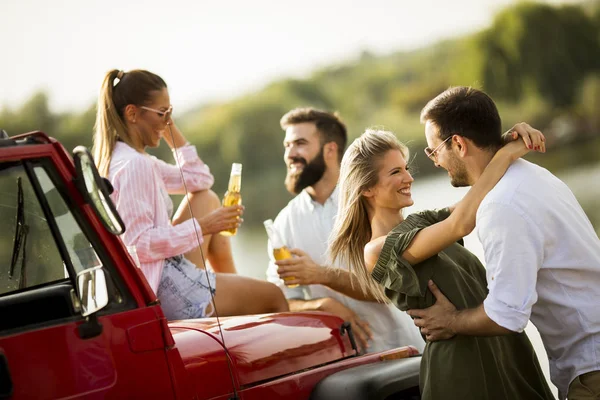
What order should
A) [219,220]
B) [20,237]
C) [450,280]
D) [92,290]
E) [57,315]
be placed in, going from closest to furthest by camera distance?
[92,290], [57,315], [20,237], [450,280], [219,220]

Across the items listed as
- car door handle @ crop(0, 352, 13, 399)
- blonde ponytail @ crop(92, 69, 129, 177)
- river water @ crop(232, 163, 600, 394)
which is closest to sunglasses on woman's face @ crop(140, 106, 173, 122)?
blonde ponytail @ crop(92, 69, 129, 177)

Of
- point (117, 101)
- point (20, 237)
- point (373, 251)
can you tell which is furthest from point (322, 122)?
point (20, 237)

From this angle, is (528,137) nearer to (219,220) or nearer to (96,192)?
(96,192)

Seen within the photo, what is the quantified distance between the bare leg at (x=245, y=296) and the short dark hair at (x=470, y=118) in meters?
1.22

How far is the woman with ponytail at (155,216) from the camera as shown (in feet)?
12.3

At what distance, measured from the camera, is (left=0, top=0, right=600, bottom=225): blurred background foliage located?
906 inches

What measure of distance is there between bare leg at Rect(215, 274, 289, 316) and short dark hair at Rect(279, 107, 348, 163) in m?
1.50

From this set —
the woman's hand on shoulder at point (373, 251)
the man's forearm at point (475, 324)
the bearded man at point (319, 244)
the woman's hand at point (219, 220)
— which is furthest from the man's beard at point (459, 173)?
the woman's hand at point (219, 220)

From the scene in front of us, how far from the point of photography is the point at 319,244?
4.82 metres

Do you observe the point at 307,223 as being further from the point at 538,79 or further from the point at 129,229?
the point at 538,79

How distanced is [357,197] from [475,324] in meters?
0.77

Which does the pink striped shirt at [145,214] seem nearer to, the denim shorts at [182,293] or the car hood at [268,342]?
the denim shorts at [182,293]

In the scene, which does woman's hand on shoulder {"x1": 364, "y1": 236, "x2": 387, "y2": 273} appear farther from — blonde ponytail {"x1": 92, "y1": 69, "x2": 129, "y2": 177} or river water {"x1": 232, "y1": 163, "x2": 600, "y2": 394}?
river water {"x1": 232, "y1": 163, "x2": 600, "y2": 394}

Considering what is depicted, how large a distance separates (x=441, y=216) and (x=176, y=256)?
47.0 inches
